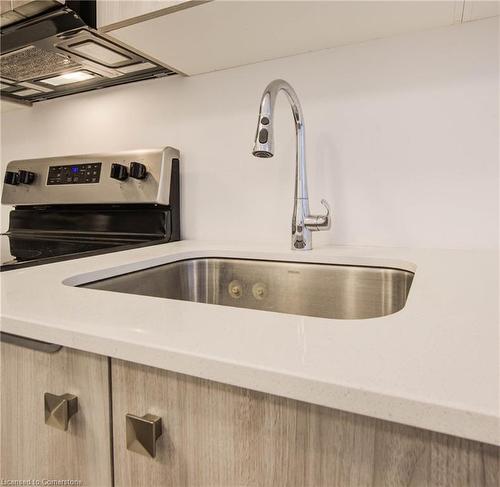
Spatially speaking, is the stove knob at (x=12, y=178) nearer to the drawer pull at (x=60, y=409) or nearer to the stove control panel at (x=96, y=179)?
the stove control panel at (x=96, y=179)

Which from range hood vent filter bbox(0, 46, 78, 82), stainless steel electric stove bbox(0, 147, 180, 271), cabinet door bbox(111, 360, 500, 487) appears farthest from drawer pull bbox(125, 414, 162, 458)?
range hood vent filter bbox(0, 46, 78, 82)

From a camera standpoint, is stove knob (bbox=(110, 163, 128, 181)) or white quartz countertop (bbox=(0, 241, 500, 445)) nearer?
white quartz countertop (bbox=(0, 241, 500, 445))

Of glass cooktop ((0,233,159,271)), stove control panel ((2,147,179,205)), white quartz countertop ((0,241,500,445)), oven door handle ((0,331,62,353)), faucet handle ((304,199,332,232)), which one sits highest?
stove control panel ((2,147,179,205))

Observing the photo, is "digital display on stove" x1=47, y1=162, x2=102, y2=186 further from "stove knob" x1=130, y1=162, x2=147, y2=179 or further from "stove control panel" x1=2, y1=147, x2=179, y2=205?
"stove knob" x1=130, y1=162, x2=147, y2=179

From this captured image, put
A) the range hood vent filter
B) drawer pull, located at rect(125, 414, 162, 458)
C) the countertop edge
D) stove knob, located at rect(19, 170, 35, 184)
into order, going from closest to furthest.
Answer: the countertop edge, drawer pull, located at rect(125, 414, 162, 458), the range hood vent filter, stove knob, located at rect(19, 170, 35, 184)

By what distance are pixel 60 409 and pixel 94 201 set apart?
85 cm

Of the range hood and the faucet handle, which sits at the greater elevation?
the range hood

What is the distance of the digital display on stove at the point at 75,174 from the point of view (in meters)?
1.14

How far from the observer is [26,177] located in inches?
49.4

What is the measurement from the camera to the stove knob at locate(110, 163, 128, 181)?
3.47 feet

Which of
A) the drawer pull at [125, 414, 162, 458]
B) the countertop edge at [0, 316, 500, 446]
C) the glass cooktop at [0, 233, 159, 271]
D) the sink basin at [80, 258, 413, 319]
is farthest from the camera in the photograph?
the glass cooktop at [0, 233, 159, 271]

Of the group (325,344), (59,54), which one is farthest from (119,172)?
(325,344)

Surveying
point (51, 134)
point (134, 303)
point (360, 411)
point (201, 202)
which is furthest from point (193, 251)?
point (51, 134)

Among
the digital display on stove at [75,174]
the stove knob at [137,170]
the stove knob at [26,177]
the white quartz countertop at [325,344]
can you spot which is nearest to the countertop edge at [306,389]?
the white quartz countertop at [325,344]
